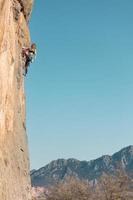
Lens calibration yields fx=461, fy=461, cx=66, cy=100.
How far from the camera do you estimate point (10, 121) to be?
25.5m

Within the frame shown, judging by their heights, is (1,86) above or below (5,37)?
below

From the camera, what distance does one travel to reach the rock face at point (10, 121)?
835 inches

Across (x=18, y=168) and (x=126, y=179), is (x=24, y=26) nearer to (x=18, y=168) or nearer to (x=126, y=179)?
(x=18, y=168)

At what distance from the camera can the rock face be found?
835 inches

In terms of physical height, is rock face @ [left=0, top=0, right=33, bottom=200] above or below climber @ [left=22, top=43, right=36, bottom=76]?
below

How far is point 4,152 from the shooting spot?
2262 centimetres

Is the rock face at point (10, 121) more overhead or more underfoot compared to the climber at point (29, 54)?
more underfoot

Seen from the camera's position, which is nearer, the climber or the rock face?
the rock face

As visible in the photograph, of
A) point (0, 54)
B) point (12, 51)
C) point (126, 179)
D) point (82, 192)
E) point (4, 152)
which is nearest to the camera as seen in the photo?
point (0, 54)

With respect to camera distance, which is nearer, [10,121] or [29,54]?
[10,121]

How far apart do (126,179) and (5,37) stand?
181 ft

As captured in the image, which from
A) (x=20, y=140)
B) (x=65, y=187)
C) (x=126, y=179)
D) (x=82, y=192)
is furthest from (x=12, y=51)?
(x=65, y=187)

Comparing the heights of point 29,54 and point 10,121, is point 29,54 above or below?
above

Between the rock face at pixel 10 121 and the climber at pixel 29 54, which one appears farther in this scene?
the climber at pixel 29 54
